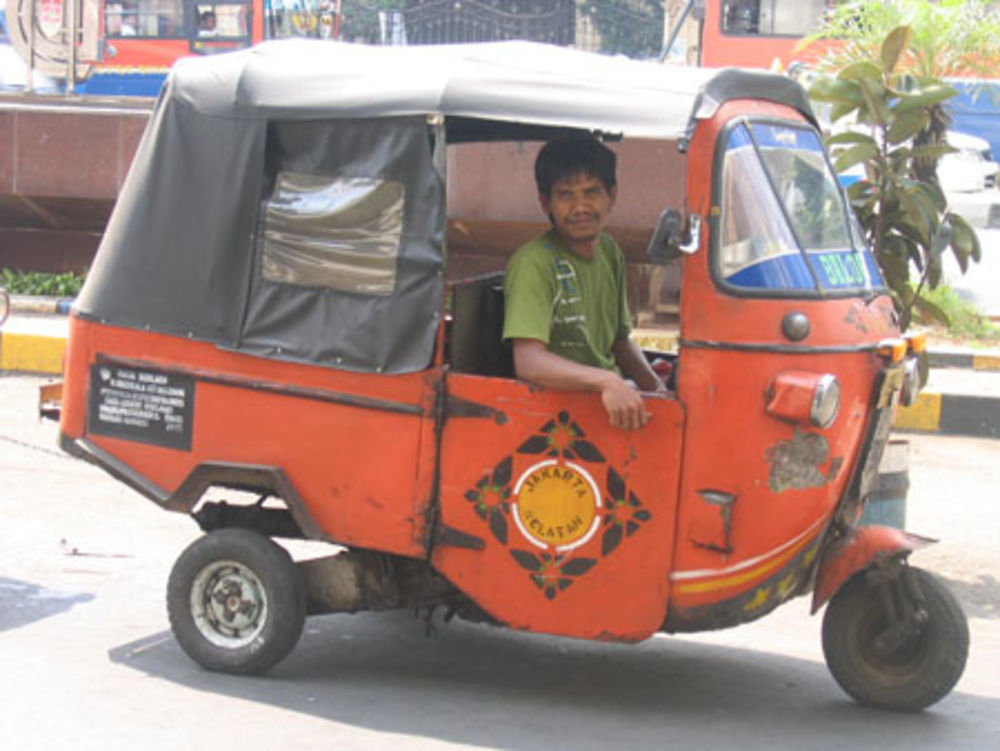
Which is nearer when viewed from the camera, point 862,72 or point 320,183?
point 320,183

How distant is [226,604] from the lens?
514cm

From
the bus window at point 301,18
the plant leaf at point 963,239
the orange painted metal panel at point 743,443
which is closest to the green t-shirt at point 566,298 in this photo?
Answer: the orange painted metal panel at point 743,443

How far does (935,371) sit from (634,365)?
273 inches

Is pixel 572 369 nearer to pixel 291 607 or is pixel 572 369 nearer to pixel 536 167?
pixel 536 167

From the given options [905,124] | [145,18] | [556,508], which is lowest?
[556,508]

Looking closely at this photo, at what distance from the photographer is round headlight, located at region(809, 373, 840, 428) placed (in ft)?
14.5

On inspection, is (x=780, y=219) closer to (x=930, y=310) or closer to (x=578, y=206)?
(x=578, y=206)

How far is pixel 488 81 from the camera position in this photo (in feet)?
15.6

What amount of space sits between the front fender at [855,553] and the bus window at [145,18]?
22.9 m

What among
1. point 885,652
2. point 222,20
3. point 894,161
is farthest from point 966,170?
point 885,652

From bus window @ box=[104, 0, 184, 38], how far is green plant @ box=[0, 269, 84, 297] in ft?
42.9

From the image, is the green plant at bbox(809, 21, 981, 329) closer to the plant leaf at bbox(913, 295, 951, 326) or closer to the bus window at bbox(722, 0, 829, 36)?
the plant leaf at bbox(913, 295, 951, 326)

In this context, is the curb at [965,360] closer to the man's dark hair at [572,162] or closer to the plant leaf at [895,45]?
the plant leaf at [895,45]

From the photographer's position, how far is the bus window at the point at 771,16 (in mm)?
24672
